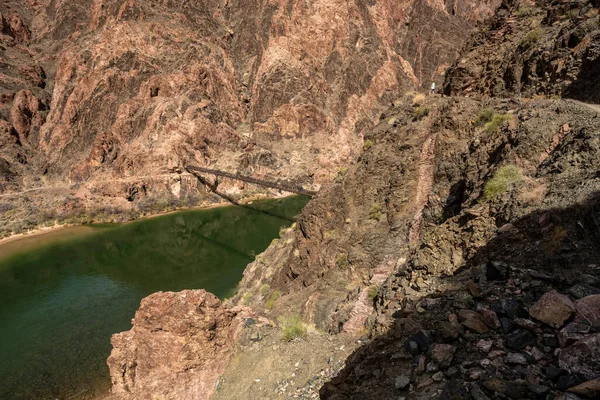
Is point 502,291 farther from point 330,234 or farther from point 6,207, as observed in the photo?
point 6,207

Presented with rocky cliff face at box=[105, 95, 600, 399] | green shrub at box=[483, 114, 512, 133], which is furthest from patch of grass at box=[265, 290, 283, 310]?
green shrub at box=[483, 114, 512, 133]

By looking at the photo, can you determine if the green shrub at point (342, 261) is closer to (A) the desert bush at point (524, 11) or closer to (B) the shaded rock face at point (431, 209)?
(B) the shaded rock face at point (431, 209)

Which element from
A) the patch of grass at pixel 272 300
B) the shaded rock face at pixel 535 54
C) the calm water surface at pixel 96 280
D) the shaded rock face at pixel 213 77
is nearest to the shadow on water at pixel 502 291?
the shaded rock face at pixel 535 54

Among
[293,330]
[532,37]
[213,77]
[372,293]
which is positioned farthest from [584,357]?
[213,77]

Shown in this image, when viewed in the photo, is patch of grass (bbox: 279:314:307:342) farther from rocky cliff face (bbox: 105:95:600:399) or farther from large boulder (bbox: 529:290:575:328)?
large boulder (bbox: 529:290:575:328)

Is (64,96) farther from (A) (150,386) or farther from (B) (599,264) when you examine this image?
(B) (599,264)
